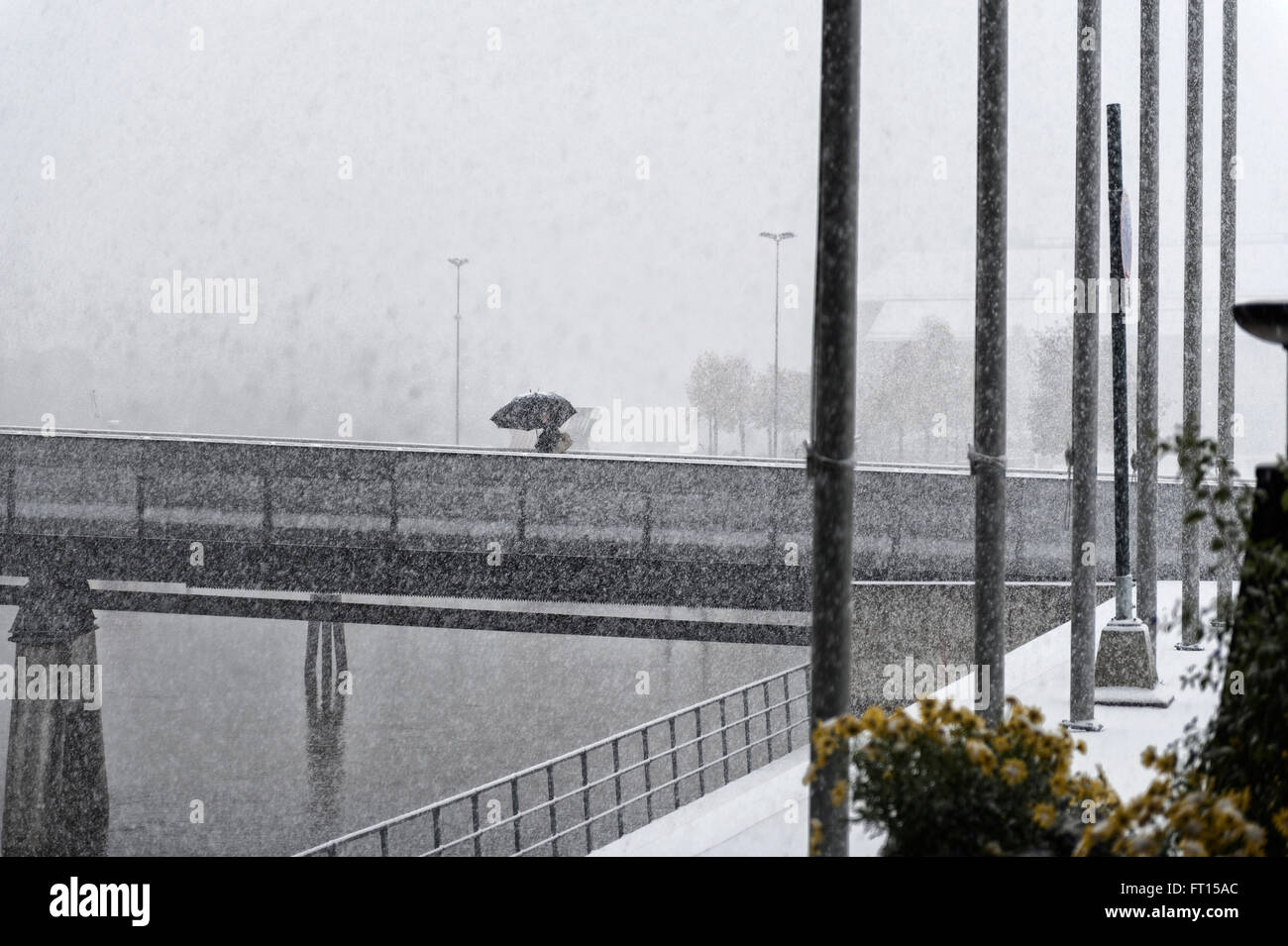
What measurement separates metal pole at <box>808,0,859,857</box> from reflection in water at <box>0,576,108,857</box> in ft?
90.3

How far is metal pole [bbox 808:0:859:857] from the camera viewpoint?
16.4ft

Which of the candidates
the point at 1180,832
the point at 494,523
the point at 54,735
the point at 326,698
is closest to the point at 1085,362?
the point at 1180,832

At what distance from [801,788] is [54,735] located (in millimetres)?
26748

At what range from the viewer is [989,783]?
173 inches

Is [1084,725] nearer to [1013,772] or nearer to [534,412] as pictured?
[1013,772]

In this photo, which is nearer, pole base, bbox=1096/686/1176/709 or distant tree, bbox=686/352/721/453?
pole base, bbox=1096/686/1176/709

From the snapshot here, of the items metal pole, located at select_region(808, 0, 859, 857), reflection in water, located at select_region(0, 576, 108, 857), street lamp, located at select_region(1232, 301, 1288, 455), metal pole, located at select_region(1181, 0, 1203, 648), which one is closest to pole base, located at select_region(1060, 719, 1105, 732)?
street lamp, located at select_region(1232, 301, 1288, 455)

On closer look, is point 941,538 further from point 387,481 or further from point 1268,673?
point 1268,673

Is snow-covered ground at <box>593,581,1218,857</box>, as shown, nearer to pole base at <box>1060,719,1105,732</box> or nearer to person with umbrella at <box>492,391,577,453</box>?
pole base at <box>1060,719,1105,732</box>

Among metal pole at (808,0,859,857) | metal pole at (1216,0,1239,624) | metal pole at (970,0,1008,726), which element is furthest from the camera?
metal pole at (1216,0,1239,624)

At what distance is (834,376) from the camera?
16.5 ft

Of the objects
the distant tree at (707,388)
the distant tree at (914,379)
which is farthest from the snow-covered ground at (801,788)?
the distant tree at (707,388)

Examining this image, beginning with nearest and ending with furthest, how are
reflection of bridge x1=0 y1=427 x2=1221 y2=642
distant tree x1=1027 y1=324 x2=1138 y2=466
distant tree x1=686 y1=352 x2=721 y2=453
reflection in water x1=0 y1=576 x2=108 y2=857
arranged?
1. reflection of bridge x1=0 y1=427 x2=1221 y2=642
2. reflection in water x1=0 y1=576 x2=108 y2=857
3. distant tree x1=1027 y1=324 x2=1138 y2=466
4. distant tree x1=686 y1=352 x2=721 y2=453
